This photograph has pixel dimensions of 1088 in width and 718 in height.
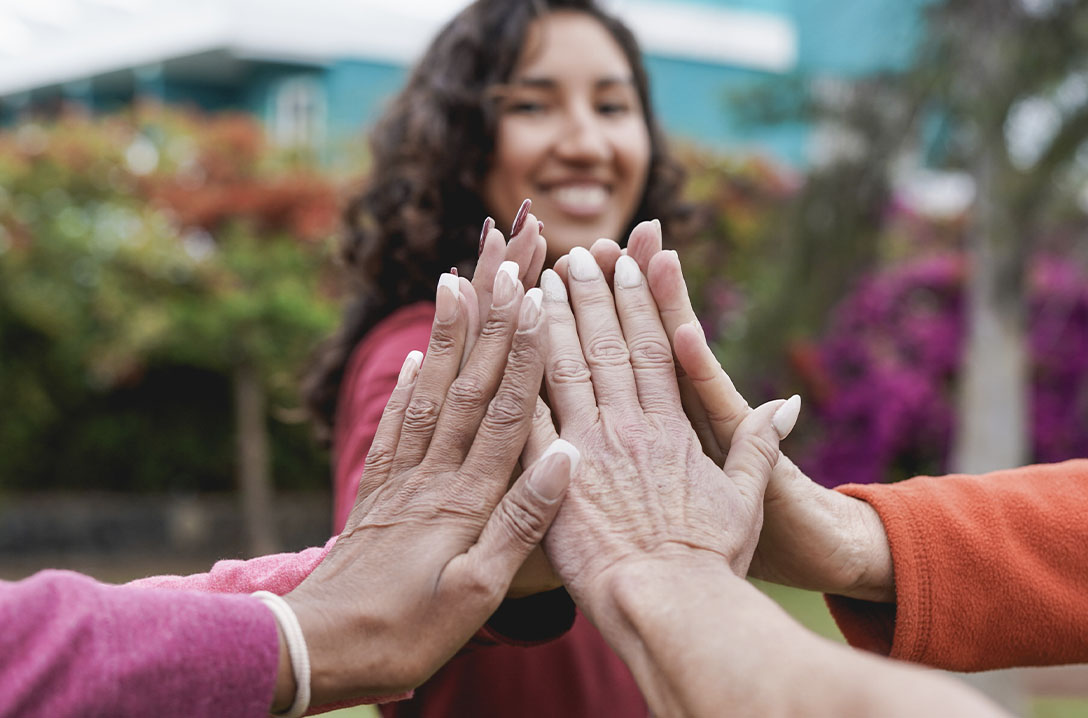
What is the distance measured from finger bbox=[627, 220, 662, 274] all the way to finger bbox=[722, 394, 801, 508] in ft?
0.96

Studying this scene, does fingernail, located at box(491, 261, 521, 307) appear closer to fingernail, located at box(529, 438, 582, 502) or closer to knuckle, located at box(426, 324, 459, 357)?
knuckle, located at box(426, 324, 459, 357)

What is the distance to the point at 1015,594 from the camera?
1707 mm

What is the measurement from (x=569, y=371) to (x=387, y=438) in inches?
11.6

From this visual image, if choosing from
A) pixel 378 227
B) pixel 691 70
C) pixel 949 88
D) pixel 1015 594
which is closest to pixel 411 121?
pixel 378 227

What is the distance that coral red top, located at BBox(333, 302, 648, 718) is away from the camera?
1978 millimetres

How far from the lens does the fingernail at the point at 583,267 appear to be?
1.67m

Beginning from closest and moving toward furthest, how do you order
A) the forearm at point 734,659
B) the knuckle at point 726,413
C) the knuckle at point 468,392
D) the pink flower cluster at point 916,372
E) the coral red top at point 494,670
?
the forearm at point 734,659 → the knuckle at point 468,392 → the knuckle at point 726,413 → the coral red top at point 494,670 → the pink flower cluster at point 916,372

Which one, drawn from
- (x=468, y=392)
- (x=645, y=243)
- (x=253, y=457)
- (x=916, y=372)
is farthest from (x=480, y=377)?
(x=253, y=457)

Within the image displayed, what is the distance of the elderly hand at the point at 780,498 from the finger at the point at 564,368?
0.37 feet

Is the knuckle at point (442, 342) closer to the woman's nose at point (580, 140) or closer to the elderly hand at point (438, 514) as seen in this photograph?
the elderly hand at point (438, 514)

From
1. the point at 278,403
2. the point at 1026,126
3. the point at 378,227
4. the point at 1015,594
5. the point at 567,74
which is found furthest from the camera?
the point at 278,403

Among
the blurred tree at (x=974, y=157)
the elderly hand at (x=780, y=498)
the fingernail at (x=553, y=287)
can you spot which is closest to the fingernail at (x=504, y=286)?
the fingernail at (x=553, y=287)

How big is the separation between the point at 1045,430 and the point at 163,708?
6.67m

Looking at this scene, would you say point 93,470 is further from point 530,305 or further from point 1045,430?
point 530,305
